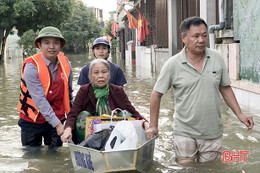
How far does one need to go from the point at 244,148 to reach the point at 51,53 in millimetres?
3029

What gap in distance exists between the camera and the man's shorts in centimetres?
421

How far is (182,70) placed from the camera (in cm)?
414

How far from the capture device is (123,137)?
416 centimetres

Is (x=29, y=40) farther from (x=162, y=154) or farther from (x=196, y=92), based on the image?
(x=196, y=92)

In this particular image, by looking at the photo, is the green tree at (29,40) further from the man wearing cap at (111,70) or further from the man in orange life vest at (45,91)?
the man in orange life vest at (45,91)

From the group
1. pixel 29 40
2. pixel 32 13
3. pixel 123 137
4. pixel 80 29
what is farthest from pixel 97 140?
pixel 80 29

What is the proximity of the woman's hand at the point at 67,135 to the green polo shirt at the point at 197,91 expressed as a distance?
1.15 metres

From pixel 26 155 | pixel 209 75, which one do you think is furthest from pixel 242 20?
pixel 26 155

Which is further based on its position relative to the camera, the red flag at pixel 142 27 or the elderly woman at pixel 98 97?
the red flag at pixel 142 27

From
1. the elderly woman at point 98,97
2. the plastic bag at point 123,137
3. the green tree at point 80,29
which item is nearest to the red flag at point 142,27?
the elderly woman at point 98,97

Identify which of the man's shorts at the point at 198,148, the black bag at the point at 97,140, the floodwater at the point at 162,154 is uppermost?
the black bag at the point at 97,140

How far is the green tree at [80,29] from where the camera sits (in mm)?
71625

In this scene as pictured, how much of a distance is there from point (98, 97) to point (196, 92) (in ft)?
4.07

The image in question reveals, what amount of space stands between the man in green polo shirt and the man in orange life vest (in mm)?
1397
